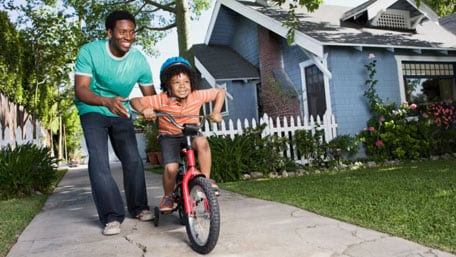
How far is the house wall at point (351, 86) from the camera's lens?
909 cm

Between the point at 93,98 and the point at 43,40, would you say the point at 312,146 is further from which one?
the point at 43,40

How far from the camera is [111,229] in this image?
10.3ft

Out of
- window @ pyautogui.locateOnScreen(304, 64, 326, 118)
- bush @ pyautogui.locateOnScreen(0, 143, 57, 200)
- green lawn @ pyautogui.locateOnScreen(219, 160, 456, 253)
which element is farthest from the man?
window @ pyautogui.locateOnScreen(304, 64, 326, 118)

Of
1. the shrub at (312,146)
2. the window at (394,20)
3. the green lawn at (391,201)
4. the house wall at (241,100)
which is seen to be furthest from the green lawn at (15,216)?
A: the window at (394,20)

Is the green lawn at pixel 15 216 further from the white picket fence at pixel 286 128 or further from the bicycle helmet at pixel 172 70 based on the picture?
the white picket fence at pixel 286 128

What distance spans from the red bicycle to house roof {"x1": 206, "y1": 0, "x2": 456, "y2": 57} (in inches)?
253

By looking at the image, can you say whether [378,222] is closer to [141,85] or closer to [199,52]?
[141,85]

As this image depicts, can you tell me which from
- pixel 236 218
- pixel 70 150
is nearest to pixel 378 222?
pixel 236 218

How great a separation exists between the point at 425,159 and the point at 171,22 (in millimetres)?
10983

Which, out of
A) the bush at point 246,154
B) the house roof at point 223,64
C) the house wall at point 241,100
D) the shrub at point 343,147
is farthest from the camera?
the house wall at point 241,100

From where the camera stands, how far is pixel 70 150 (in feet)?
106

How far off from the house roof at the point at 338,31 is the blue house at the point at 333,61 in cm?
3

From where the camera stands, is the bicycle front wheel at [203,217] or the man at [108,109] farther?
the man at [108,109]

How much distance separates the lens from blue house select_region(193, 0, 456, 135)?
9.17 m
